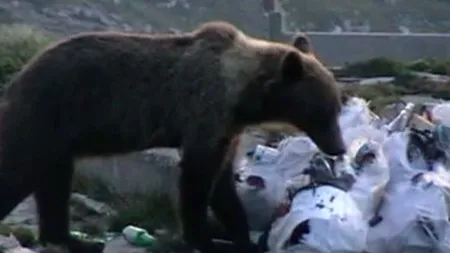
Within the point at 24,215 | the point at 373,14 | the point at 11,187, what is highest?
the point at 11,187

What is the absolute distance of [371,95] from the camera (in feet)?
44.6

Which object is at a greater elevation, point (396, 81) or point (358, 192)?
→ point (358, 192)

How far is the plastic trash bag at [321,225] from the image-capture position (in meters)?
8.07

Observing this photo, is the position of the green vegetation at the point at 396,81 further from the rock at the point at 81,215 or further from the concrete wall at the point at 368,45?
the rock at the point at 81,215

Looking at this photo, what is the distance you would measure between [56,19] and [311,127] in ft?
87.7

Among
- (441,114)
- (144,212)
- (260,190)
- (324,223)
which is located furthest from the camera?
(441,114)

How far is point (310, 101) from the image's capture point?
28.4 feet

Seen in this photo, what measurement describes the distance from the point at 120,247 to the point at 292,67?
1.57m

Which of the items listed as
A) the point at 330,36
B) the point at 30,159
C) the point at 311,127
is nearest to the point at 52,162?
the point at 30,159

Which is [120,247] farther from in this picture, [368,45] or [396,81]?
[368,45]

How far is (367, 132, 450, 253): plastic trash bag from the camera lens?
26.6 feet

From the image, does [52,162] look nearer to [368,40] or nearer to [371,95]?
[371,95]

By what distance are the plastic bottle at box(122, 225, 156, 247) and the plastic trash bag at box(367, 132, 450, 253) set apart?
142 cm

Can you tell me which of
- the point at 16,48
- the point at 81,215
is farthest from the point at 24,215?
the point at 16,48
